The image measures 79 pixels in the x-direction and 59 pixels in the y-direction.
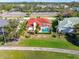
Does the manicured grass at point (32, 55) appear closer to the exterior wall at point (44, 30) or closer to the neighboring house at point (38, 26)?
the neighboring house at point (38, 26)

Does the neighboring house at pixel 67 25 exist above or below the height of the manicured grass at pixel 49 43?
above

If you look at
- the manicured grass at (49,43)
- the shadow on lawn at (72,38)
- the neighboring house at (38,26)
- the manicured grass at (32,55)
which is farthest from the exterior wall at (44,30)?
the manicured grass at (32,55)

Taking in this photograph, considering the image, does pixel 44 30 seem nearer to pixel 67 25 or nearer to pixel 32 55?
pixel 67 25

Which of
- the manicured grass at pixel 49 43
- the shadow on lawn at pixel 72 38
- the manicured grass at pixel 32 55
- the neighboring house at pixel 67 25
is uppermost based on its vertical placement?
the neighboring house at pixel 67 25

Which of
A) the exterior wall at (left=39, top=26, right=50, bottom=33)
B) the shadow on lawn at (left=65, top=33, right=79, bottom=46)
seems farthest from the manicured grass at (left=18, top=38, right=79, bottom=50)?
the exterior wall at (left=39, top=26, right=50, bottom=33)

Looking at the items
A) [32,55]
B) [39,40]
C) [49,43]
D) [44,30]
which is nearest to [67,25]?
[44,30]

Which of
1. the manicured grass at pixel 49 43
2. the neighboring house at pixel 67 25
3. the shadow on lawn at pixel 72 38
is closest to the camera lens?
the manicured grass at pixel 49 43

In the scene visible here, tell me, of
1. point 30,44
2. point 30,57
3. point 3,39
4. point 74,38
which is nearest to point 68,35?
point 74,38

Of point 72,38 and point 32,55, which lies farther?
point 72,38

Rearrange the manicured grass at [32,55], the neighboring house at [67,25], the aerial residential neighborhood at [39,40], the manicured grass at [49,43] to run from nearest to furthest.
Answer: the manicured grass at [32,55]
the aerial residential neighborhood at [39,40]
the manicured grass at [49,43]
the neighboring house at [67,25]
